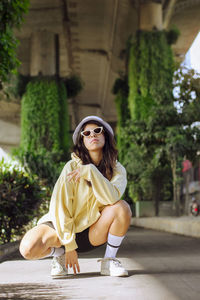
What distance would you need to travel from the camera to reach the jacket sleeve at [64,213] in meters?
3.39

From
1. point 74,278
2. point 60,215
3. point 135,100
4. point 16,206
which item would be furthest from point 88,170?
point 135,100

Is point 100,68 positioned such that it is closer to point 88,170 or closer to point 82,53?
point 82,53

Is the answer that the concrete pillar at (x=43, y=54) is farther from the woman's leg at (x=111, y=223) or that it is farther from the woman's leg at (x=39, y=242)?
the woman's leg at (x=39, y=242)

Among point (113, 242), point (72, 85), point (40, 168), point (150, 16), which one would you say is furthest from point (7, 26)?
point (72, 85)

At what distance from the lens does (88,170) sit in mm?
3547

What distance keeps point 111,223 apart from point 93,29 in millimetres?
20002

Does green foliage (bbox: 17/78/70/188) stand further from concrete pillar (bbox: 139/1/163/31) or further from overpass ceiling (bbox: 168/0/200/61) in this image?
overpass ceiling (bbox: 168/0/200/61)

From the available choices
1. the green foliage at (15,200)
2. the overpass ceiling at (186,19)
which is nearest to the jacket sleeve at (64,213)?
the green foliage at (15,200)

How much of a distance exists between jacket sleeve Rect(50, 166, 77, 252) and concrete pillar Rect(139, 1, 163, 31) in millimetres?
17208

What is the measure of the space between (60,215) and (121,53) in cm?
2301

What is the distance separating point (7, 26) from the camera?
5820 millimetres

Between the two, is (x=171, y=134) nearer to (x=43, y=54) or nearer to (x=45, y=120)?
(x=45, y=120)

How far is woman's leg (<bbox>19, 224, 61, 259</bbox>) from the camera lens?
3443 millimetres

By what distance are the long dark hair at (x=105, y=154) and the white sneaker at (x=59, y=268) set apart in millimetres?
825
